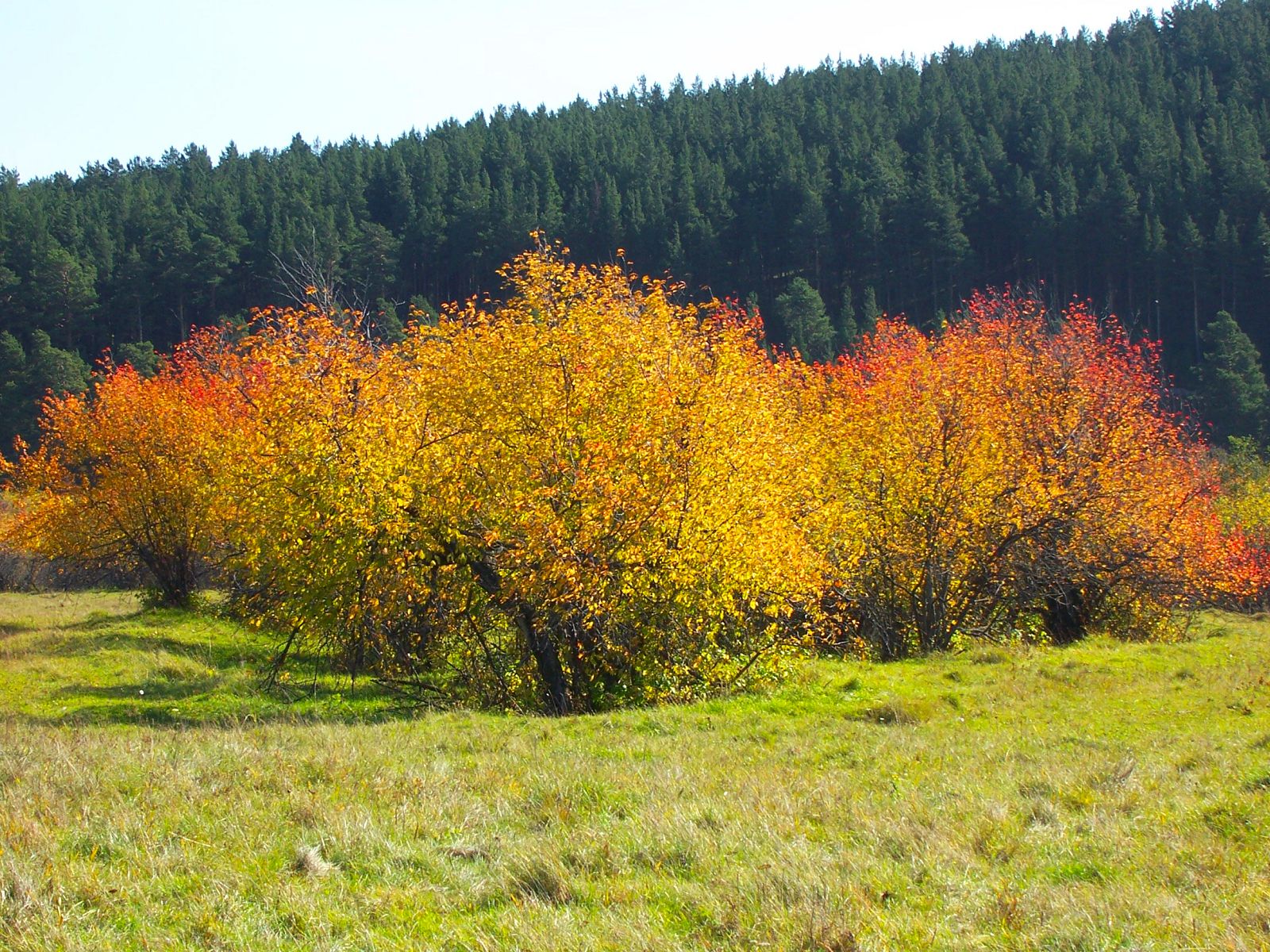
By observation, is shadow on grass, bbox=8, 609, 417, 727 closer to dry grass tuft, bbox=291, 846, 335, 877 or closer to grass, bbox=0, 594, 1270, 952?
grass, bbox=0, 594, 1270, 952

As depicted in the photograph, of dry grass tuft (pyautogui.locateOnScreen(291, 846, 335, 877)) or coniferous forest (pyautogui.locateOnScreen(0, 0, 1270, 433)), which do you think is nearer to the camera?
dry grass tuft (pyautogui.locateOnScreen(291, 846, 335, 877))

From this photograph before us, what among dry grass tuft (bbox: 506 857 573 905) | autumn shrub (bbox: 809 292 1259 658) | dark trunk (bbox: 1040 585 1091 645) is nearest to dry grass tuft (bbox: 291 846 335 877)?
dry grass tuft (bbox: 506 857 573 905)

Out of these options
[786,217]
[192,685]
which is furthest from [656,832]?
[786,217]

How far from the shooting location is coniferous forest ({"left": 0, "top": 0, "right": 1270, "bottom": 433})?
3270 inches

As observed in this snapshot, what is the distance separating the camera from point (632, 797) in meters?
8.52

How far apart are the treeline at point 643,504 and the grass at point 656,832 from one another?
2.45 metres

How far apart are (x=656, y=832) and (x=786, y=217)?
3757 inches

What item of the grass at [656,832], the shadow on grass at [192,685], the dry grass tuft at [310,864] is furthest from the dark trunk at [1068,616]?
the dry grass tuft at [310,864]

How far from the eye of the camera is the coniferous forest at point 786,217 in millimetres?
83062

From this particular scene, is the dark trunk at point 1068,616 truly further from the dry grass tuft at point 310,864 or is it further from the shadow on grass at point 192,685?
the dry grass tuft at point 310,864

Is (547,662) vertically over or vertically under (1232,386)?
over

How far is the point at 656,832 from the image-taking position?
722 centimetres

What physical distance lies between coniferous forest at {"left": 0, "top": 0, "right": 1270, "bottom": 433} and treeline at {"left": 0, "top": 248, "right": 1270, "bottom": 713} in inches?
1954

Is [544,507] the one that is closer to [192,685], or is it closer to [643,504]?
[643,504]
